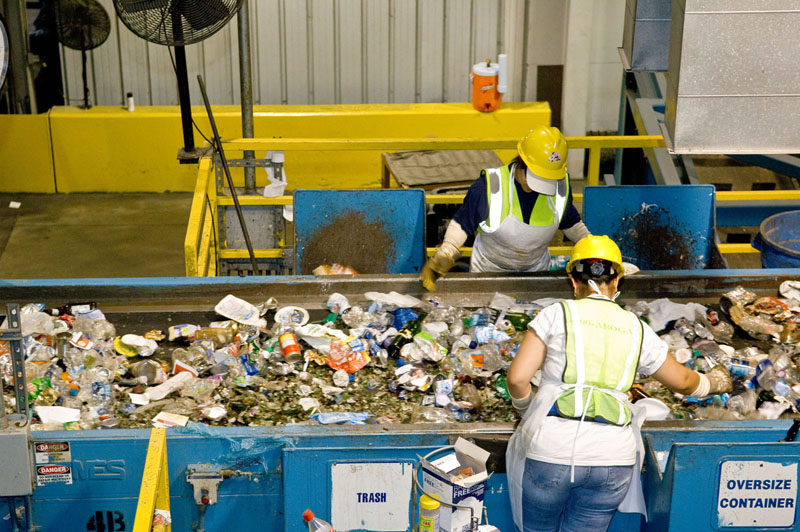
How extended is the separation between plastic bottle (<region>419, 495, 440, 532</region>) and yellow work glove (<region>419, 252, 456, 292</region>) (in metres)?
1.87

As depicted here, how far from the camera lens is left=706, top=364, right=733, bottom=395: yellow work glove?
4.02 metres

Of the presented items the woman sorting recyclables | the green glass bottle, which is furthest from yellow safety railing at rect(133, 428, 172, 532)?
the green glass bottle

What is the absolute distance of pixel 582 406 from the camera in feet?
10.9

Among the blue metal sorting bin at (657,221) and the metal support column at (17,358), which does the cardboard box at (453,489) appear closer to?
the metal support column at (17,358)

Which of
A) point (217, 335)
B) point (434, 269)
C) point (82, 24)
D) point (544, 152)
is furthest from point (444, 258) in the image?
point (82, 24)

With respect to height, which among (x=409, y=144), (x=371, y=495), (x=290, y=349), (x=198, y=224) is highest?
(x=409, y=144)

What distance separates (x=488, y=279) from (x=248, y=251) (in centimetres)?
182

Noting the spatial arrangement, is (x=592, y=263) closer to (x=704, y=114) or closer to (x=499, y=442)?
(x=499, y=442)

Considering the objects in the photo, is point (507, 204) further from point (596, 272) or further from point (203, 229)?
point (203, 229)

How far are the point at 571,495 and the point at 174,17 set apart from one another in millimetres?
3515

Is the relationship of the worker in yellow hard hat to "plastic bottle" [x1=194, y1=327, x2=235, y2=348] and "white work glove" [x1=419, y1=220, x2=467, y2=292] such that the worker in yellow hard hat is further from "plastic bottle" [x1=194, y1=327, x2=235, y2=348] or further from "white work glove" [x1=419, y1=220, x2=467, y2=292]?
"plastic bottle" [x1=194, y1=327, x2=235, y2=348]

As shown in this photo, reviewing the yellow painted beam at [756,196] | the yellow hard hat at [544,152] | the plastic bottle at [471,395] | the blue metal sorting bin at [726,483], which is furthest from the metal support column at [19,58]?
the blue metal sorting bin at [726,483]

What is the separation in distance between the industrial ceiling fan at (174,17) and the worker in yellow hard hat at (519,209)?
6.04 feet

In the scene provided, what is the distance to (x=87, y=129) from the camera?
961 centimetres
